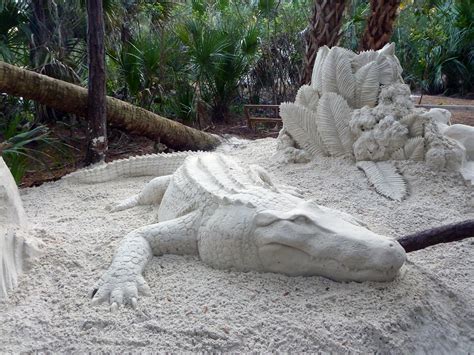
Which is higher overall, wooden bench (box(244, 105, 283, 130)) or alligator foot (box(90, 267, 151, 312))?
alligator foot (box(90, 267, 151, 312))

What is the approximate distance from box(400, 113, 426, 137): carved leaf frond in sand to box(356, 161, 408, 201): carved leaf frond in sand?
1.09 ft

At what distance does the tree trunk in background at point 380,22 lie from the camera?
5.27m

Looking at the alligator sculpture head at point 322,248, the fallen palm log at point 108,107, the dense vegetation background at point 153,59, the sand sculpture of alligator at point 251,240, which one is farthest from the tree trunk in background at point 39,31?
the alligator sculpture head at point 322,248

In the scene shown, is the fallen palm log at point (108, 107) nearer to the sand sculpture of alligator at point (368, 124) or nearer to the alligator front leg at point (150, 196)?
the sand sculpture of alligator at point (368, 124)

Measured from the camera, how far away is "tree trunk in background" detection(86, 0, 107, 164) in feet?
13.9

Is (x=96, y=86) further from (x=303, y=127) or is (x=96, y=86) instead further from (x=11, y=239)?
(x=11, y=239)

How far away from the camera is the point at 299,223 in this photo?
1.95m

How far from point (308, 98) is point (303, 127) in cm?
27

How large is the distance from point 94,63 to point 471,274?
352cm

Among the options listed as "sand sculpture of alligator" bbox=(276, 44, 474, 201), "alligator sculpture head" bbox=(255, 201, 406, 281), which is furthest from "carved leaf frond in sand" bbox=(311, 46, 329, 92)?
"alligator sculpture head" bbox=(255, 201, 406, 281)

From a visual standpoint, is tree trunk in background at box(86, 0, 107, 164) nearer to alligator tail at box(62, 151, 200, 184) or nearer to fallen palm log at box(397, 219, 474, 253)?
alligator tail at box(62, 151, 200, 184)

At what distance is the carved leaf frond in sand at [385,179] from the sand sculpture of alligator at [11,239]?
2.28m

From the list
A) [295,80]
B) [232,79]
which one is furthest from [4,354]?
[295,80]

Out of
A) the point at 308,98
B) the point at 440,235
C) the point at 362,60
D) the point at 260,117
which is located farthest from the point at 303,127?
the point at 260,117
